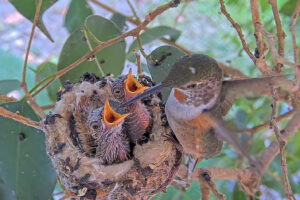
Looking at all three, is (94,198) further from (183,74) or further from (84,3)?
(84,3)

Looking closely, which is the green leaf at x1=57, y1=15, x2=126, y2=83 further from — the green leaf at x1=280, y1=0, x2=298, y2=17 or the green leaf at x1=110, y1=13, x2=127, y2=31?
the green leaf at x1=280, y1=0, x2=298, y2=17

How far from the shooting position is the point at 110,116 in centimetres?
139

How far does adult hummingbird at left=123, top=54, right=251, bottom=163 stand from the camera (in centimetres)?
102

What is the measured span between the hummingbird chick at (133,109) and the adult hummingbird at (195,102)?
0.76 feet

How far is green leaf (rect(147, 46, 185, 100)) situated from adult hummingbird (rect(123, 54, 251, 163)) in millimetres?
126

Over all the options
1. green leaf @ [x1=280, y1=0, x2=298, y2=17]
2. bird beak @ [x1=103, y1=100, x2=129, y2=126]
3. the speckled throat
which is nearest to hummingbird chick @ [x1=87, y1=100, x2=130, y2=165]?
bird beak @ [x1=103, y1=100, x2=129, y2=126]

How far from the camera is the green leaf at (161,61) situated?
4.18 feet

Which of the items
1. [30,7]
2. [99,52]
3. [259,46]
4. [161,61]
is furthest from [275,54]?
[30,7]

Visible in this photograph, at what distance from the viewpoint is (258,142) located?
80.2 inches

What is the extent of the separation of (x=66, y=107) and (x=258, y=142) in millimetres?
1143

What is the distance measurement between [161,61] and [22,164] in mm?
575

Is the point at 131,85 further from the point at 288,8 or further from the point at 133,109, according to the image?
the point at 288,8

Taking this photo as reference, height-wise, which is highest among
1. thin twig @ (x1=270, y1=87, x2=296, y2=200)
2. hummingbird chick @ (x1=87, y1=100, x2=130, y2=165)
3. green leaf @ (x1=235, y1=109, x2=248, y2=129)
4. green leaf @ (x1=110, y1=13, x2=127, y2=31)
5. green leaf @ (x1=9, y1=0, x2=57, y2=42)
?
green leaf @ (x1=9, y1=0, x2=57, y2=42)

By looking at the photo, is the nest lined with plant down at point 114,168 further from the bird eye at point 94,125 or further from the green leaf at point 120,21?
the green leaf at point 120,21
